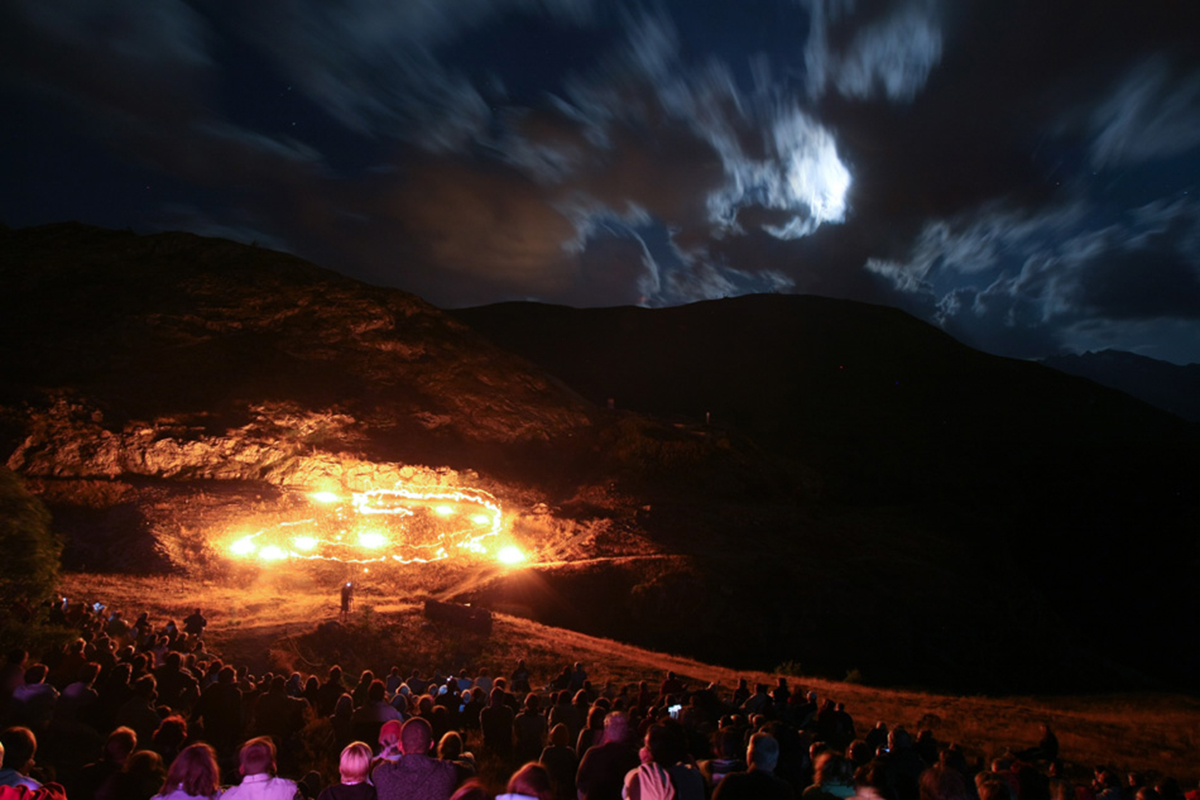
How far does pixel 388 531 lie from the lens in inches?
1388

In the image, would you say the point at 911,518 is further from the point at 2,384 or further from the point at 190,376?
the point at 2,384

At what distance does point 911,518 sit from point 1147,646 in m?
Answer: 16.7

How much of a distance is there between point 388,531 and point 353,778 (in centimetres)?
3280

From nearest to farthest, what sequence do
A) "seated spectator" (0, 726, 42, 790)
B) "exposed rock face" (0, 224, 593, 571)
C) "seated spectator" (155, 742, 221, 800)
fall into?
"seated spectator" (155, 742, 221, 800)
"seated spectator" (0, 726, 42, 790)
"exposed rock face" (0, 224, 593, 571)

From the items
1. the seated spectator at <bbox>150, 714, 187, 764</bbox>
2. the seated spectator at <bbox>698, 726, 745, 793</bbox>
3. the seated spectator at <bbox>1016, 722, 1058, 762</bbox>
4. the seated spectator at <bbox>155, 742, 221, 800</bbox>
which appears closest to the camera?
the seated spectator at <bbox>155, 742, 221, 800</bbox>

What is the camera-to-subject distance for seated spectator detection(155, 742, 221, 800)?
4.11 metres

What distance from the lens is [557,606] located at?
3006cm

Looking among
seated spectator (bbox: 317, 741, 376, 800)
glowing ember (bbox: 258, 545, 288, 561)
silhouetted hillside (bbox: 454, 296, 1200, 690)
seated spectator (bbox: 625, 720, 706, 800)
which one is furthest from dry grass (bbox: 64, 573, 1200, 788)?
seated spectator (bbox: 317, 741, 376, 800)

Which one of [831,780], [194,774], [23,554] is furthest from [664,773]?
[23,554]

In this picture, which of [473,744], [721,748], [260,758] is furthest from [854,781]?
[473,744]

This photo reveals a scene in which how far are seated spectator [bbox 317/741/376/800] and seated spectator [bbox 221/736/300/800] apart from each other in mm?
368

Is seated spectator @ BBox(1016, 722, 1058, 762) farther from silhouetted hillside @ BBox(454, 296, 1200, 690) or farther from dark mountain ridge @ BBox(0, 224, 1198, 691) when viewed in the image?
silhouetted hillside @ BBox(454, 296, 1200, 690)

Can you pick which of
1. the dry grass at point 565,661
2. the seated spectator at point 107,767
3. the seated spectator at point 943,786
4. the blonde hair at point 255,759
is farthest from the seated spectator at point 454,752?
the dry grass at point 565,661

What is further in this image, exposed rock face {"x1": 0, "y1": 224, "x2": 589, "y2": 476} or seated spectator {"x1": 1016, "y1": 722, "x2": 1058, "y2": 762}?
exposed rock face {"x1": 0, "y1": 224, "x2": 589, "y2": 476}
